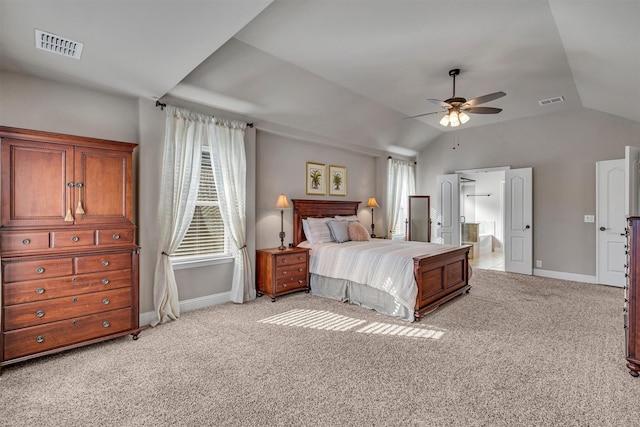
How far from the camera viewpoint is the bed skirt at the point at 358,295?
3809 mm

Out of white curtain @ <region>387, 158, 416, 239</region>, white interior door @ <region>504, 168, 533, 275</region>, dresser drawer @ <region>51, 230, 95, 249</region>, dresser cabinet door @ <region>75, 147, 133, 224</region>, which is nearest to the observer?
dresser drawer @ <region>51, 230, 95, 249</region>

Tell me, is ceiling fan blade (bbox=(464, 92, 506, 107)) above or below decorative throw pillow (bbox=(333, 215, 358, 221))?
above

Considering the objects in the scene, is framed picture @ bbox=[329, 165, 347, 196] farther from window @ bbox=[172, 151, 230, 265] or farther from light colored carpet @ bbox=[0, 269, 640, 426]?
light colored carpet @ bbox=[0, 269, 640, 426]

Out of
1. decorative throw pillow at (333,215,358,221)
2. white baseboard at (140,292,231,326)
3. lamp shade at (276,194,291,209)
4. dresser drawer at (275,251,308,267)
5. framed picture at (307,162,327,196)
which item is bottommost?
white baseboard at (140,292,231,326)

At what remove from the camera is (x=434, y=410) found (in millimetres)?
2025

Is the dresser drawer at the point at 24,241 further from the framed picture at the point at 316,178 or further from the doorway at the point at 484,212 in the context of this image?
the doorway at the point at 484,212

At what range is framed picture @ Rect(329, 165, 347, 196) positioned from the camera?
19.7 feet

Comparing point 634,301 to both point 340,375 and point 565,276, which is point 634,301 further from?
point 565,276

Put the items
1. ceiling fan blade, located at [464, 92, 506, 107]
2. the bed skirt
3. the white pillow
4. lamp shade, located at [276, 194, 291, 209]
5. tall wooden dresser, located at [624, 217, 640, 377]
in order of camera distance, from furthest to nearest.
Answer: the white pillow
lamp shade, located at [276, 194, 291, 209]
the bed skirt
ceiling fan blade, located at [464, 92, 506, 107]
tall wooden dresser, located at [624, 217, 640, 377]

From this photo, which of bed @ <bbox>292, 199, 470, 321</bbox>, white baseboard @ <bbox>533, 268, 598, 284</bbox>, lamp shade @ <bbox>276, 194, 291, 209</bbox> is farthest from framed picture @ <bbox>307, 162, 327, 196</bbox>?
white baseboard @ <bbox>533, 268, 598, 284</bbox>

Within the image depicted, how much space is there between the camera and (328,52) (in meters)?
3.52

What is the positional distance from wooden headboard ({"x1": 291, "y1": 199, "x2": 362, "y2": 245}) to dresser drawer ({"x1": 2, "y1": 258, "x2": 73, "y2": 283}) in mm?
3064

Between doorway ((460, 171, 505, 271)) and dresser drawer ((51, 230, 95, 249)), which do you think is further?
doorway ((460, 171, 505, 271))

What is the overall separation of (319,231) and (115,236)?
2.92m
